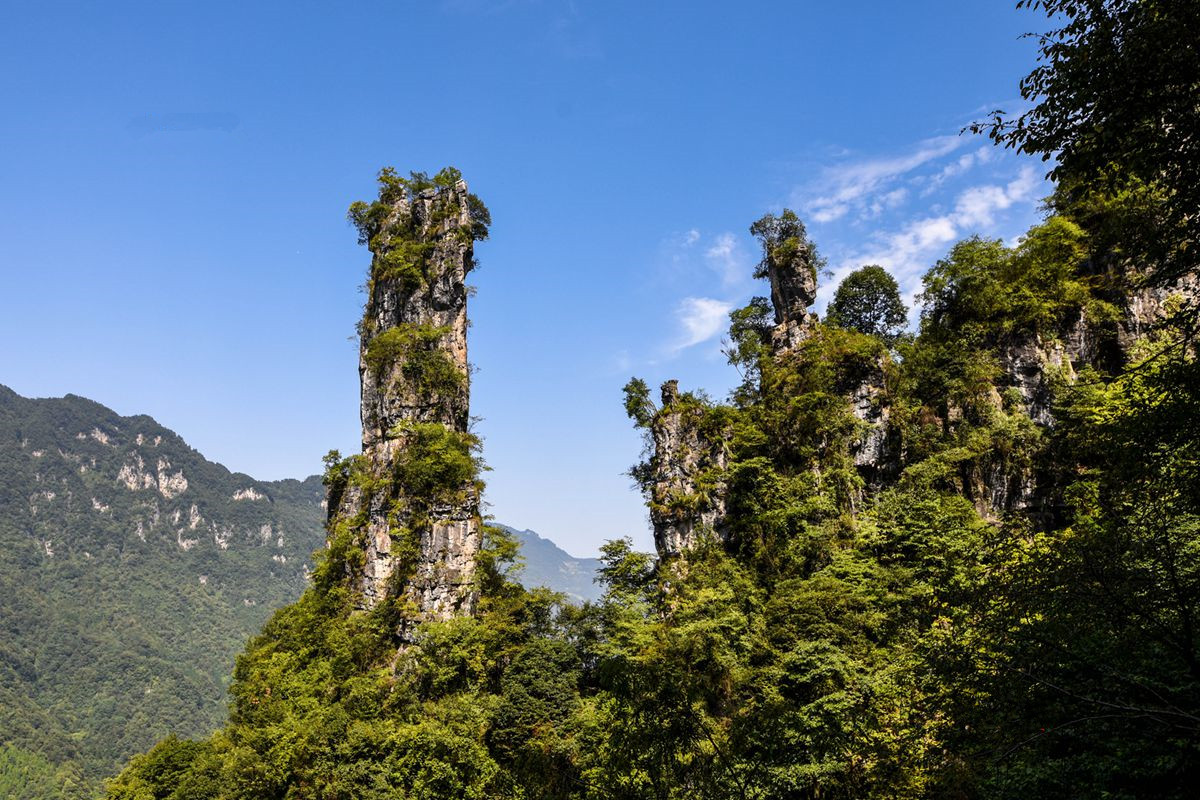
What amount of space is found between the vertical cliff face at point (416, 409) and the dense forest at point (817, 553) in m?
0.19

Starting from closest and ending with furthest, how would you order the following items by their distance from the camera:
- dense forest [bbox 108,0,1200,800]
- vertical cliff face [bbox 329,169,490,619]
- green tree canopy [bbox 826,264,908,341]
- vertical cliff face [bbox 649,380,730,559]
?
1. dense forest [bbox 108,0,1200,800]
2. vertical cliff face [bbox 649,380,730,559]
3. vertical cliff face [bbox 329,169,490,619]
4. green tree canopy [bbox 826,264,908,341]

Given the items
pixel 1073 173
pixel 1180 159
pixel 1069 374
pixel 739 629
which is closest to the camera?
pixel 1180 159

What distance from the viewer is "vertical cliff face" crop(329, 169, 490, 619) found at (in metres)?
34.8

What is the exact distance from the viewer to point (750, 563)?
Answer: 3125 centimetres

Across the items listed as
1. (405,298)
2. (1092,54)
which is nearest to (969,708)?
(1092,54)

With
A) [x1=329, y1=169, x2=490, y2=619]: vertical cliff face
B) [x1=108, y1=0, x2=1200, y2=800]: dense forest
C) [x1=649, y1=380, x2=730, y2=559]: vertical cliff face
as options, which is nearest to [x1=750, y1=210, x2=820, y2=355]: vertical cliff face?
[x1=108, y1=0, x2=1200, y2=800]: dense forest

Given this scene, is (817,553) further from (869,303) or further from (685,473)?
(869,303)

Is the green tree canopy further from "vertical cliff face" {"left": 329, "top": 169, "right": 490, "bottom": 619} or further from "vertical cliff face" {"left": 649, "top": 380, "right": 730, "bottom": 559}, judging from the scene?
"vertical cliff face" {"left": 329, "top": 169, "right": 490, "bottom": 619}

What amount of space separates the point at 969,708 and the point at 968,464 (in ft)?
68.7

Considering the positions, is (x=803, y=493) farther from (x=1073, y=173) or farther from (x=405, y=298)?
(x=405, y=298)

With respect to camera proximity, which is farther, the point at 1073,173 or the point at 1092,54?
the point at 1073,173

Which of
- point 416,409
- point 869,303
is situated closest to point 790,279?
point 869,303

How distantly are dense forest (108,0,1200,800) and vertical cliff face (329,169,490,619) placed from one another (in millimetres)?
188

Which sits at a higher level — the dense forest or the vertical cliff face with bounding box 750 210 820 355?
the vertical cliff face with bounding box 750 210 820 355
